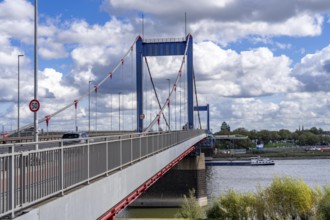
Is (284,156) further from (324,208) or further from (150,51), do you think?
(324,208)

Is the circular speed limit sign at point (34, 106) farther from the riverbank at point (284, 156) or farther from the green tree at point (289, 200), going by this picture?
the riverbank at point (284, 156)

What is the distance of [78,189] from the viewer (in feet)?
31.4

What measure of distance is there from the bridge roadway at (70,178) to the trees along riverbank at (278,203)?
719 inches

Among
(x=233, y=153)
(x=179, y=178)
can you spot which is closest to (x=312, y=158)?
(x=233, y=153)

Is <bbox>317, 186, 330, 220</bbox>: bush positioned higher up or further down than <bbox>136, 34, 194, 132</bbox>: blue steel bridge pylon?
further down

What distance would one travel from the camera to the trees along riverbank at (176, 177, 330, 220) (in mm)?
32781

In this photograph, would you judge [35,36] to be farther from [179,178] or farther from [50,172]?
[179,178]

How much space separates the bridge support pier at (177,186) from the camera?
50531mm

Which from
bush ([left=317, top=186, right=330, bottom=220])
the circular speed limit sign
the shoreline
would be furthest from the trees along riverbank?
the shoreline

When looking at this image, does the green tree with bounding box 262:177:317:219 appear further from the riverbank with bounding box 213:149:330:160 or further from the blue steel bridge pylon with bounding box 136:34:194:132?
the riverbank with bounding box 213:149:330:160

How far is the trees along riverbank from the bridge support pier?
1448 centimetres

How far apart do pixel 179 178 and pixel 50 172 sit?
150 feet

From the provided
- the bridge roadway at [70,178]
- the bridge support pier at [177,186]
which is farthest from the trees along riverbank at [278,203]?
the bridge roadway at [70,178]

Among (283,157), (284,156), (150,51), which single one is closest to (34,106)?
(150,51)
